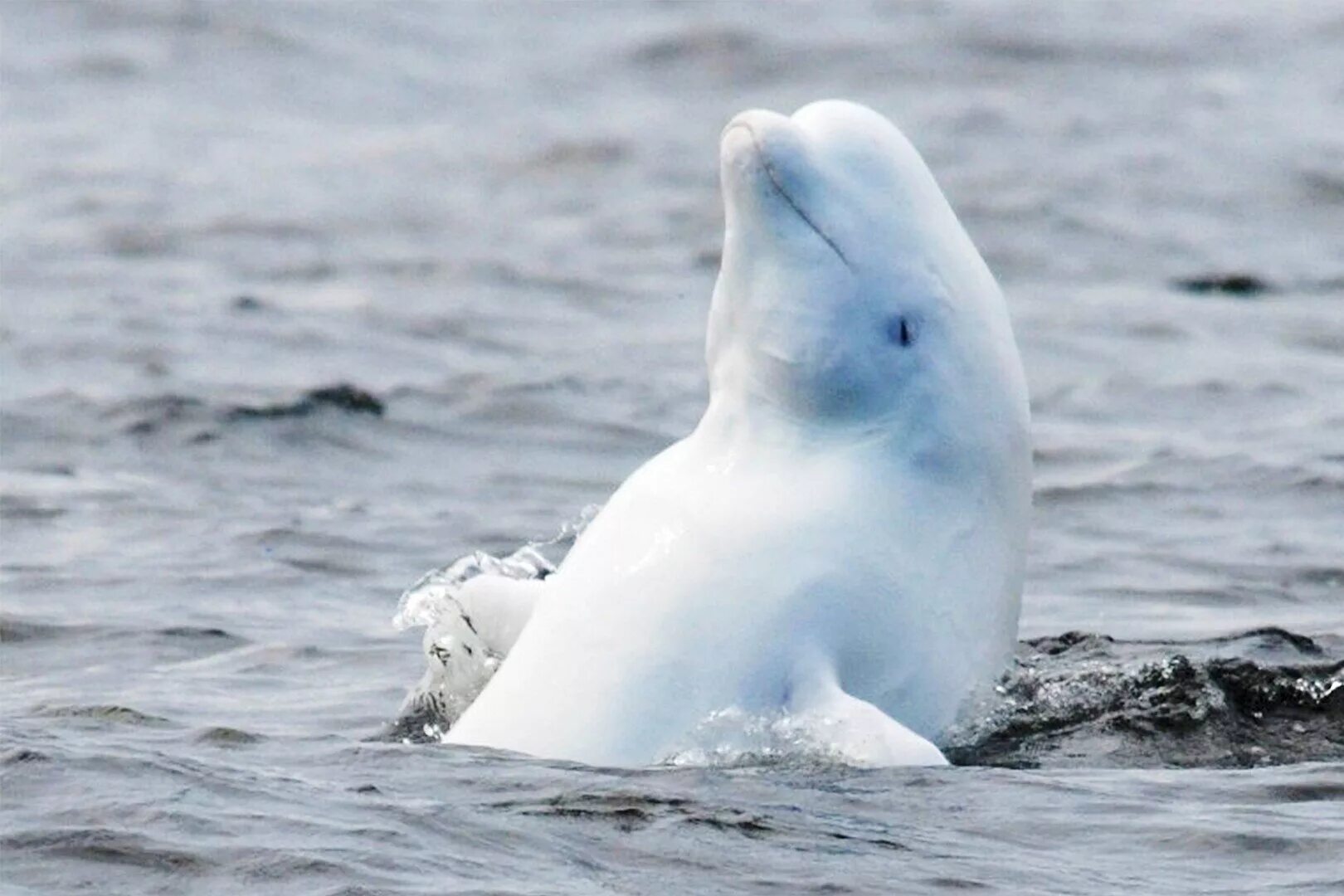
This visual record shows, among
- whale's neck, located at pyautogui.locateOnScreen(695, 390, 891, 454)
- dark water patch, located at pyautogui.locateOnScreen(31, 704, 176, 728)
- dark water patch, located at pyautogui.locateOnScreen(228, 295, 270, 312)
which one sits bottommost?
dark water patch, located at pyautogui.locateOnScreen(31, 704, 176, 728)

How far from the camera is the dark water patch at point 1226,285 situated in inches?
897

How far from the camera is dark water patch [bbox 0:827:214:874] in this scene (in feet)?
26.3

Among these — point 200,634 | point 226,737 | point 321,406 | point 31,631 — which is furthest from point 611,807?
point 321,406

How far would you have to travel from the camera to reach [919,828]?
27.5ft

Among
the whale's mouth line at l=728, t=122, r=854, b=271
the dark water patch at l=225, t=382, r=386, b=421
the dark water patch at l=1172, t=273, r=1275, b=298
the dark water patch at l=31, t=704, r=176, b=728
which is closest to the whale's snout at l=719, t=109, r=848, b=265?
the whale's mouth line at l=728, t=122, r=854, b=271

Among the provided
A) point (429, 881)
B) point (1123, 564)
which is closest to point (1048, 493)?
point (1123, 564)

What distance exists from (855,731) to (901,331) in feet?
4.98

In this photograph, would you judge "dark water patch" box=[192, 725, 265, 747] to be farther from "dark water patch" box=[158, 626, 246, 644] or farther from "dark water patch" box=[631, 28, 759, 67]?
"dark water patch" box=[631, 28, 759, 67]

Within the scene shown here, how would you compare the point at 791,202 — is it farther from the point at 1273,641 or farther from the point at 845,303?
the point at 1273,641

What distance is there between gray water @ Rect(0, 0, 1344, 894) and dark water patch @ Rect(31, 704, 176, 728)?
0.04 m

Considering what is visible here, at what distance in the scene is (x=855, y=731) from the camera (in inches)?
334

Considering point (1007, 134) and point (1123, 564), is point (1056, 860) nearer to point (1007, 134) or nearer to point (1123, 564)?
point (1123, 564)

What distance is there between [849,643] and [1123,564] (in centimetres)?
566

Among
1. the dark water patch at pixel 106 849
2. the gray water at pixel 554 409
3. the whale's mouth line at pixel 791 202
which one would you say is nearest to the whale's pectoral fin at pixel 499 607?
the gray water at pixel 554 409
